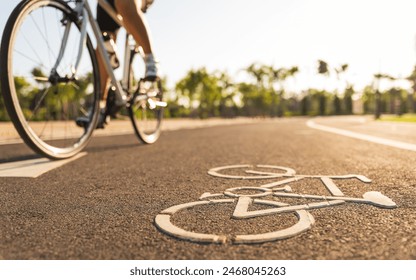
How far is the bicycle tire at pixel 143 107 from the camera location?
4762 millimetres

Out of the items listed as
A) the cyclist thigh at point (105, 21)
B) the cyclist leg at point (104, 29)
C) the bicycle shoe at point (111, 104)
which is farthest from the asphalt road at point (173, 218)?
the cyclist thigh at point (105, 21)

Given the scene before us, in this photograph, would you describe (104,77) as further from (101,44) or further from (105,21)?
(105,21)

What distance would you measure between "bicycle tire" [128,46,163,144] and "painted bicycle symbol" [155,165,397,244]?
223 cm

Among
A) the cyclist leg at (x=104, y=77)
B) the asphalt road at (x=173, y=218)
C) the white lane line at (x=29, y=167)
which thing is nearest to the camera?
the asphalt road at (x=173, y=218)

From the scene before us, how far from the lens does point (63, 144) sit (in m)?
4.21

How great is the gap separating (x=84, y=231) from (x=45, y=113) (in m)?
3.47

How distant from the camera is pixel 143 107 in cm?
535

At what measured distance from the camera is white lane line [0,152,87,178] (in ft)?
9.49

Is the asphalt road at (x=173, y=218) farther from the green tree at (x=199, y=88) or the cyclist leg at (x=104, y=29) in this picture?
the green tree at (x=199, y=88)

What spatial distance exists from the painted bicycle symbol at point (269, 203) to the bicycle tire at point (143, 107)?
223cm

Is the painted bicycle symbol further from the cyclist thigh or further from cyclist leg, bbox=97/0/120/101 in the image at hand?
the cyclist thigh

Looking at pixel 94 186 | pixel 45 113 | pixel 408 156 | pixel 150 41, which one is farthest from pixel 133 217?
pixel 45 113
